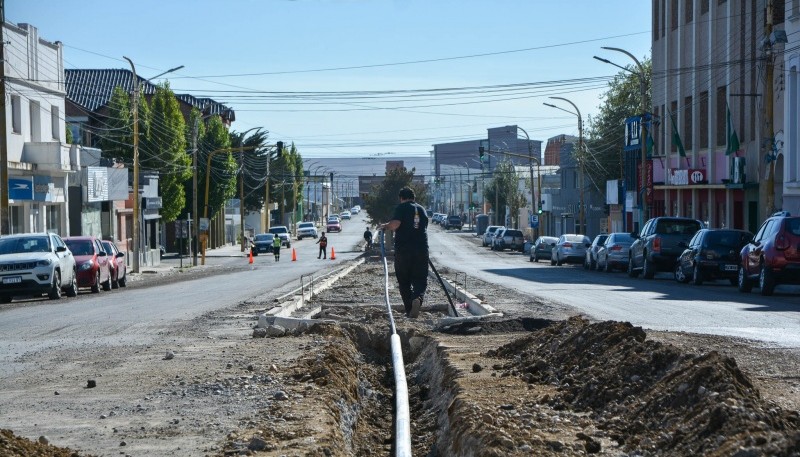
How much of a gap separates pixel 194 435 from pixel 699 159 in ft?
172

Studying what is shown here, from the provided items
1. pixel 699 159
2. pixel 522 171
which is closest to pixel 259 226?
pixel 522 171

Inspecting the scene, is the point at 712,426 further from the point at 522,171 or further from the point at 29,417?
the point at 522,171

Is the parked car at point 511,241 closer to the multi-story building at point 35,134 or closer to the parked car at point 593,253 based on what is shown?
the parked car at point 593,253

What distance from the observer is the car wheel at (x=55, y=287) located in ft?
97.8

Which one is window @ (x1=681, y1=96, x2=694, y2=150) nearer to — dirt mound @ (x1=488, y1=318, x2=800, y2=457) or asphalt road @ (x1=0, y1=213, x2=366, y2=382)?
asphalt road @ (x1=0, y1=213, x2=366, y2=382)

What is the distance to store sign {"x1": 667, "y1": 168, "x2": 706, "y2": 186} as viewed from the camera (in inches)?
2185

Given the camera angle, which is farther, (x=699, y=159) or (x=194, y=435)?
(x=699, y=159)

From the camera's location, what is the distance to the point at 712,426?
23.5 ft

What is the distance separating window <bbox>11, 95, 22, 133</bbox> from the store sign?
2951 centimetres

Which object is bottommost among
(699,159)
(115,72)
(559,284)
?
(559,284)

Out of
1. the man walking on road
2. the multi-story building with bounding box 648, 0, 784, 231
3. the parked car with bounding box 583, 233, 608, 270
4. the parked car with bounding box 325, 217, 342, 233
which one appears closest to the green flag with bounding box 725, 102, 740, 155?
the multi-story building with bounding box 648, 0, 784, 231

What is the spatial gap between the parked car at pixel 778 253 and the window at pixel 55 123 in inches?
1363

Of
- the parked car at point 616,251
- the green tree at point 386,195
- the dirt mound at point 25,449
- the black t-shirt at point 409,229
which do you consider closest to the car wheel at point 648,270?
the parked car at point 616,251

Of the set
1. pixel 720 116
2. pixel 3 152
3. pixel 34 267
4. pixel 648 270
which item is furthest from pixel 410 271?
pixel 720 116
